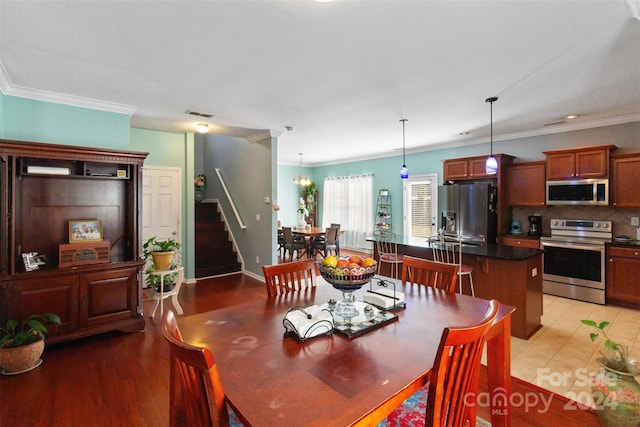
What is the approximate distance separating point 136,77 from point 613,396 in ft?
14.0

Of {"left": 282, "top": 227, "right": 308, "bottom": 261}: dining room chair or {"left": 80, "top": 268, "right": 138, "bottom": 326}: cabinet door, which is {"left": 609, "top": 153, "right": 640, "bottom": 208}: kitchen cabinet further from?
{"left": 80, "top": 268, "right": 138, "bottom": 326}: cabinet door

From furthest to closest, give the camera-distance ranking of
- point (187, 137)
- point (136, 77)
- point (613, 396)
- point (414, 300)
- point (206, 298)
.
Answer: point (187, 137)
point (206, 298)
point (136, 77)
point (414, 300)
point (613, 396)

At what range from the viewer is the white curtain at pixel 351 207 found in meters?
8.19

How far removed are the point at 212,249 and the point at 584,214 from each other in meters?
6.39

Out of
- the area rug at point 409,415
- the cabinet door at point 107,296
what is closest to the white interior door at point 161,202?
the cabinet door at point 107,296

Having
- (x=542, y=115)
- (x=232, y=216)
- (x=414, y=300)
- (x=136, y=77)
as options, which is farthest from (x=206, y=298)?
(x=542, y=115)

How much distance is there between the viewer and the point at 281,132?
202 inches

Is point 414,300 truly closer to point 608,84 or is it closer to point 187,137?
point 608,84

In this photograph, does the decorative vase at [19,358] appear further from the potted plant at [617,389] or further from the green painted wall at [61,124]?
the potted plant at [617,389]

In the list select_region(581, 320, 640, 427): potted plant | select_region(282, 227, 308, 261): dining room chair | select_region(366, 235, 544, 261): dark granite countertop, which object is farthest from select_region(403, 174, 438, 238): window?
select_region(581, 320, 640, 427): potted plant

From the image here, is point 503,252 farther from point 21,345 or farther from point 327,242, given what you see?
point 21,345

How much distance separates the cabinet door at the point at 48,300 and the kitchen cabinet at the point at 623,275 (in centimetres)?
633

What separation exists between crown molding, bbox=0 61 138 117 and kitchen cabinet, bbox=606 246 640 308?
253 inches

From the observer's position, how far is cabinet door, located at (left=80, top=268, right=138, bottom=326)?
303cm
